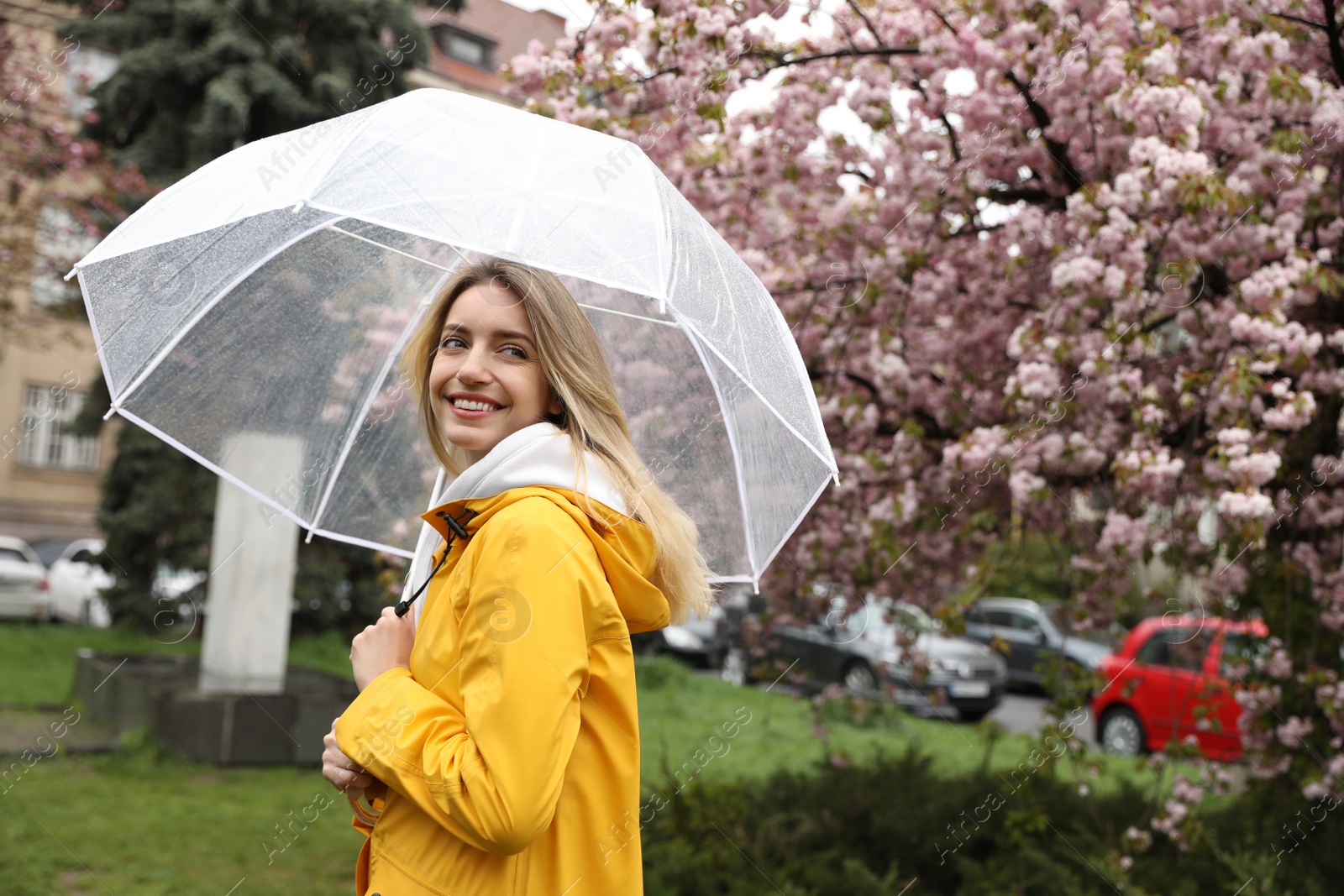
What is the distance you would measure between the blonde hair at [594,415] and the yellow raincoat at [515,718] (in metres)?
0.06

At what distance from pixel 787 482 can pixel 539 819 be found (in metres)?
1.18

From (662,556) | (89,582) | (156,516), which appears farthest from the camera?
(89,582)

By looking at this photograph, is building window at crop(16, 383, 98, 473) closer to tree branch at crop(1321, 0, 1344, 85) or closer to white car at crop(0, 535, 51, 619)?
white car at crop(0, 535, 51, 619)

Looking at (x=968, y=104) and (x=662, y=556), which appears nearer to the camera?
(x=662, y=556)

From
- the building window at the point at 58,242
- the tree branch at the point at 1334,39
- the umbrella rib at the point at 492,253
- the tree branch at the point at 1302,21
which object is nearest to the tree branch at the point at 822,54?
the tree branch at the point at 1302,21

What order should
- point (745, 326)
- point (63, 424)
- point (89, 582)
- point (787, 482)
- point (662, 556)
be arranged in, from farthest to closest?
1. point (89, 582)
2. point (63, 424)
3. point (787, 482)
4. point (745, 326)
5. point (662, 556)

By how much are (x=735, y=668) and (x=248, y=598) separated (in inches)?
369

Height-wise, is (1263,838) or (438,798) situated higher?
(438,798)

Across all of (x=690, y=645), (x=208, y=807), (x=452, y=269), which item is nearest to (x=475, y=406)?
(x=452, y=269)

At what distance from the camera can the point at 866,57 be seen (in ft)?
15.7

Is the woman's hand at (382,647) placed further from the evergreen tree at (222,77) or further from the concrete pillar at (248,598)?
the evergreen tree at (222,77)

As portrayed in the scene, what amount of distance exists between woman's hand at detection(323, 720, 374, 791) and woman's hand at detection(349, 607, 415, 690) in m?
0.10

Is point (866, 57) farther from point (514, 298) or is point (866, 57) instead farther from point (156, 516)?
point (156, 516)

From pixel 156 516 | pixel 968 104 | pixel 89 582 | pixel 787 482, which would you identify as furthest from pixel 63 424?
pixel 787 482
